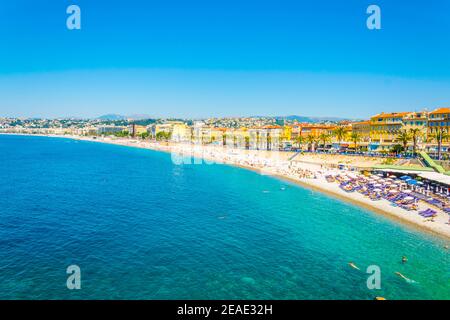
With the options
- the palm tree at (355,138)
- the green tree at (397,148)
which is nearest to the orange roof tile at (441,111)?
the green tree at (397,148)

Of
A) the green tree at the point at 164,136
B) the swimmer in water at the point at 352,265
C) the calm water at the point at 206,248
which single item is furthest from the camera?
the green tree at the point at 164,136

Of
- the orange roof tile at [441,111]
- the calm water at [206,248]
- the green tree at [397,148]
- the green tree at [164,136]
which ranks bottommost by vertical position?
the calm water at [206,248]

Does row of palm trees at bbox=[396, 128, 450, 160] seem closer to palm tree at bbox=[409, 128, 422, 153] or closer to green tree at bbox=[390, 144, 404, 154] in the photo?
palm tree at bbox=[409, 128, 422, 153]

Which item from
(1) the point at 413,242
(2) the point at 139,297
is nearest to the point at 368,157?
(1) the point at 413,242

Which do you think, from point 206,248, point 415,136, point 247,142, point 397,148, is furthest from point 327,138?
point 206,248

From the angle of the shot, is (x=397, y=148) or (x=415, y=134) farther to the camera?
(x=397, y=148)

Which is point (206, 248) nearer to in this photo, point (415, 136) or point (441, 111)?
point (415, 136)

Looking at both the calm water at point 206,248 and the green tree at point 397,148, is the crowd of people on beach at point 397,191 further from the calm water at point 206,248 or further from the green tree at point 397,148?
the green tree at point 397,148

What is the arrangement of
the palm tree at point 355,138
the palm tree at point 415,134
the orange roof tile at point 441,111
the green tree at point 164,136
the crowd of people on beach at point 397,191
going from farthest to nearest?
the green tree at point 164,136 → the palm tree at point 355,138 → the orange roof tile at point 441,111 → the palm tree at point 415,134 → the crowd of people on beach at point 397,191
